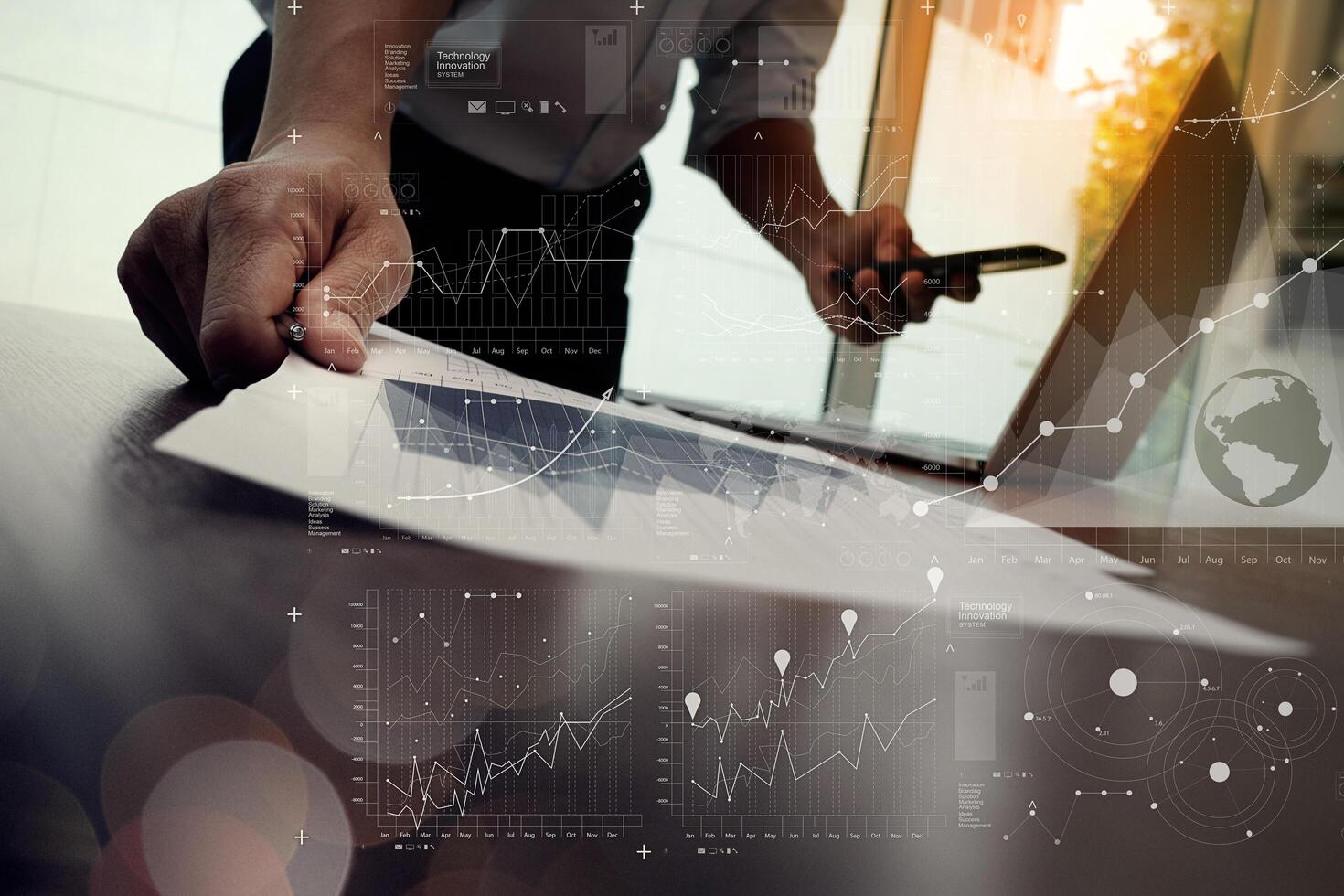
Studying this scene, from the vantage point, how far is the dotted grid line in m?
0.69

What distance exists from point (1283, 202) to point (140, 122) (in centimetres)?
123

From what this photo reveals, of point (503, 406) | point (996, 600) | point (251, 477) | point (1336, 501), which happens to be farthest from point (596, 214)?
point (1336, 501)

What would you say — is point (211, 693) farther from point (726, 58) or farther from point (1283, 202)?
point (1283, 202)

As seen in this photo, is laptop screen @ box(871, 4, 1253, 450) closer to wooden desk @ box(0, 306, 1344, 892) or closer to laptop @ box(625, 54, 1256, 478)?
laptop @ box(625, 54, 1256, 478)

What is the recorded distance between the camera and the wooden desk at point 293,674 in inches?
25.1

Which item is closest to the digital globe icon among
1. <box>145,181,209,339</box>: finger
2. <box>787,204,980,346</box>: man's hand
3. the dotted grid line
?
the dotted grid line

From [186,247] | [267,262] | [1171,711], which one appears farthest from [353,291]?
[1171,711]
